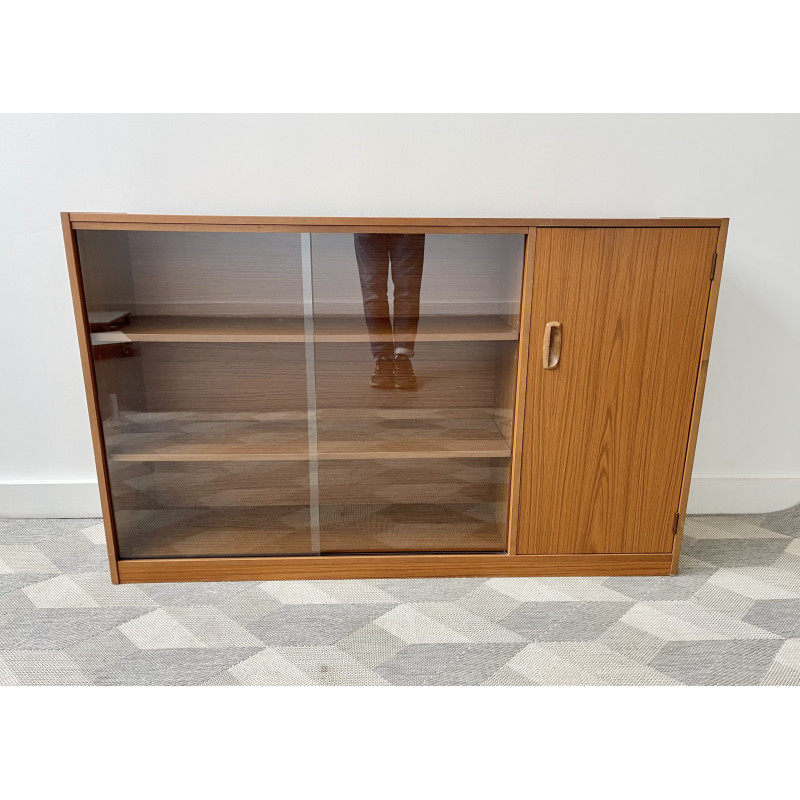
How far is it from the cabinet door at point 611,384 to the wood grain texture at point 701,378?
0.02 meters

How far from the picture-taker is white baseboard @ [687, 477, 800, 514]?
2.47m

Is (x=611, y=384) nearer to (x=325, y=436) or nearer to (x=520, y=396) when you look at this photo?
(x=520, y=396)

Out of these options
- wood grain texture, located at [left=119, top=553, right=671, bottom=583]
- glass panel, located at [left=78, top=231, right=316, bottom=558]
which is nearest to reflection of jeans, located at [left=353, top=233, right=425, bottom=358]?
glass panel, located at [left=78, top=231, right=316, bottom=558]

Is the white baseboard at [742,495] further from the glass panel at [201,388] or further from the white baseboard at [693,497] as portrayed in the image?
the glass panel at [201,388]

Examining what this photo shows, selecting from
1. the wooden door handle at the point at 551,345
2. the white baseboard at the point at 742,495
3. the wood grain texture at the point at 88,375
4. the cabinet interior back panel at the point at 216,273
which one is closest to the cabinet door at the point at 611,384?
the wooden door handle at the point at 551,345

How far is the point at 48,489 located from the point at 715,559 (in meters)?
2.59

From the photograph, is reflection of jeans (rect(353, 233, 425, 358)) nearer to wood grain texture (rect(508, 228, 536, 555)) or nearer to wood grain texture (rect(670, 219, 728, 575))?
wood grain texture (rect(508, 228, 536, 555))

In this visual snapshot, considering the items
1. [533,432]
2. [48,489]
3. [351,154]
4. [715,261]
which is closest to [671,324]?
[715,261]

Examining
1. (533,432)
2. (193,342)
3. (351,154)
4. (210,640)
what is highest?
(351,154)

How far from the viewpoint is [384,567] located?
2.00m

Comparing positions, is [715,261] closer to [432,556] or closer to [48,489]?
[432,556]

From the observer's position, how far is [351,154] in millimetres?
2059

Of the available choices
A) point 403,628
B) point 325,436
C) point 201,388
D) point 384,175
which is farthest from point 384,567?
point 384,175

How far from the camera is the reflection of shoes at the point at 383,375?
1.92 m
